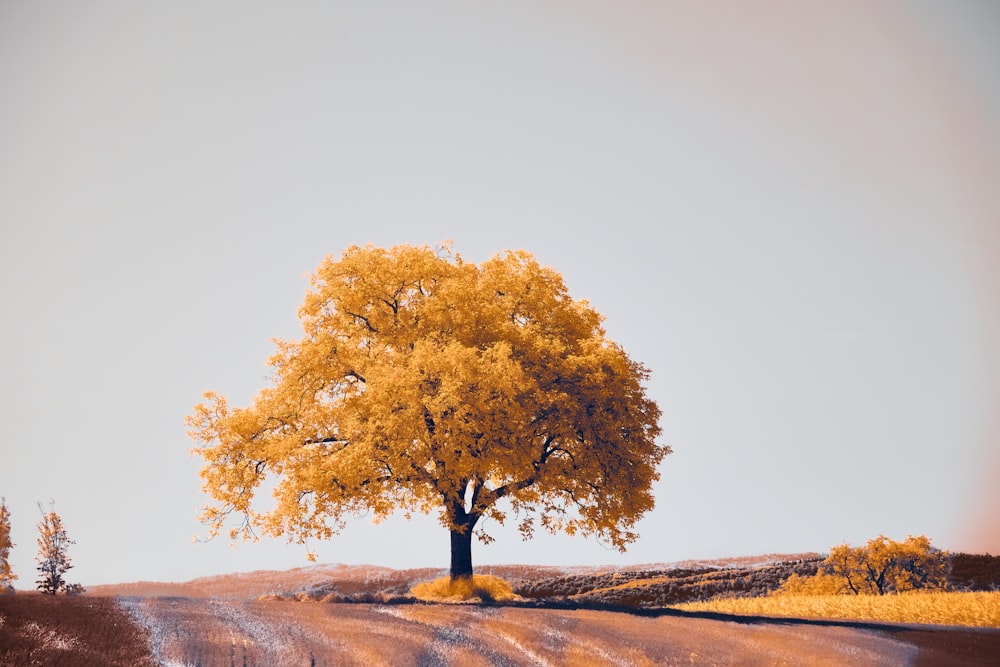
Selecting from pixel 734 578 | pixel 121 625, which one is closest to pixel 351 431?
pixel 121 625

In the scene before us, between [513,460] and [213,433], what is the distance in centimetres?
1094

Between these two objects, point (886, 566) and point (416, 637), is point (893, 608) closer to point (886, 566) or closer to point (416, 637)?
point (886, 566)

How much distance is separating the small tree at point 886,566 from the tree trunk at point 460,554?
2216 centimetres

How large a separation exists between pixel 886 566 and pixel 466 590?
82.5 feet

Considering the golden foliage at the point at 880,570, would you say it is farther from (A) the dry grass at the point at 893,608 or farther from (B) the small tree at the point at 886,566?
(A) the dry grass at the point at 893,608

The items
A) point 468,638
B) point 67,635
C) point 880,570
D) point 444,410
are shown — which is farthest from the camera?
point 880,570

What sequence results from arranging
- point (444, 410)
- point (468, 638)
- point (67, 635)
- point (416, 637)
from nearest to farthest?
point (67, 635), point (416, 637), point (468, 638), point (444, 410)

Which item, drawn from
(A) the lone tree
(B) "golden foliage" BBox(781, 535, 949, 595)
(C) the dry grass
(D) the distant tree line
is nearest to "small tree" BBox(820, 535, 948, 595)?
(B) "golden foliage" BBox(781, 535, 949, 595)

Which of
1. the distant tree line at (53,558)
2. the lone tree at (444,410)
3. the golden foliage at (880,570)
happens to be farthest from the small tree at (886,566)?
the distant tree line at (53,558)

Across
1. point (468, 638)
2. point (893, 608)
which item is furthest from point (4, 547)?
point (893, 608)

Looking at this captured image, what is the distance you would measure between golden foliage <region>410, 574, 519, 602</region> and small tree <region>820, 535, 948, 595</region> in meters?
21.3

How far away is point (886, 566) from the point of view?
41906 mm

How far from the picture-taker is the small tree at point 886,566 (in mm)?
41562

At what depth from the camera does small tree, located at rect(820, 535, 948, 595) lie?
41.6 metres
